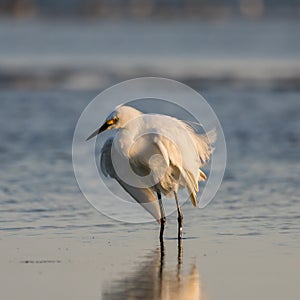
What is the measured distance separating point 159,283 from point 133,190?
181 centimetres

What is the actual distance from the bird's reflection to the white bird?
0.95m

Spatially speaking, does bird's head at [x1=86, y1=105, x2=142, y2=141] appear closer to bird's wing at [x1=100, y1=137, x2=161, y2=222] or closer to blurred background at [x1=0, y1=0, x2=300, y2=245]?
bird's wing at [x1=100, y1=137, x2=161, y2=222]

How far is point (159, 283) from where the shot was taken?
8.23m

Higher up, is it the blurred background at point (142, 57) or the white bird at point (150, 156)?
the blurred background at point (142, 57)

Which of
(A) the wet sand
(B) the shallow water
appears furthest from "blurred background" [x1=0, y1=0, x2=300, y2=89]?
(A) the wet sand

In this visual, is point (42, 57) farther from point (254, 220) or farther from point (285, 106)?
point (254, 220)

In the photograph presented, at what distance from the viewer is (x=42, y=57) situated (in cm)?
3534

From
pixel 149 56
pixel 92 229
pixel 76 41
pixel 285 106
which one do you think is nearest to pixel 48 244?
pixel 92 229

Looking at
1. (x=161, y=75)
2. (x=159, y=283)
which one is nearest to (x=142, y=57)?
(x=161, y=75)

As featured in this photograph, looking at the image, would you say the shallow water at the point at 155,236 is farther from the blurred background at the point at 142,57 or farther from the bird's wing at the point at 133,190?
the blurred background at the point at 142,57

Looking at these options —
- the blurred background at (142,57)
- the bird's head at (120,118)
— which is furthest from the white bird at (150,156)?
the blurred background at (142,57)

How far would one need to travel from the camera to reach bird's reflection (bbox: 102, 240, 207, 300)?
7863 mm

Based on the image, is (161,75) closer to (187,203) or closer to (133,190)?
(187,203)

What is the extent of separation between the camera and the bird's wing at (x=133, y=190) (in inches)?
387
